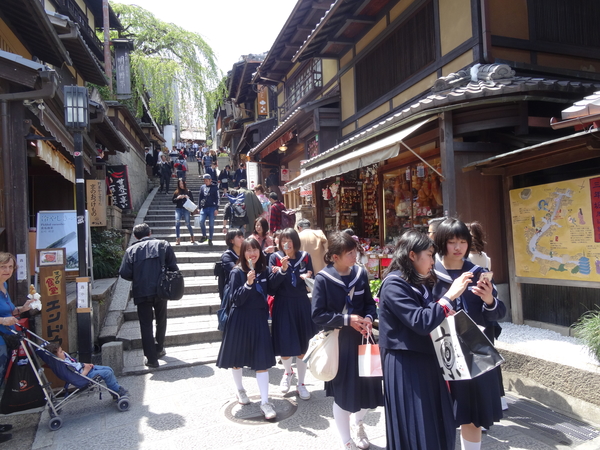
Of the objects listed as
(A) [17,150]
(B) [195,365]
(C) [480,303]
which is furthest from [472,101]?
(A) [17,150]

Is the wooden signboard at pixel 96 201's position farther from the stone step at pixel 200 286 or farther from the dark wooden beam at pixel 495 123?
the dark wooden beam at pixel 495 123

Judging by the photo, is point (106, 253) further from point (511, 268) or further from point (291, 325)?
point (511, 268)

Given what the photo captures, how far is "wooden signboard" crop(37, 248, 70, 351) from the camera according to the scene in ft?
17.9

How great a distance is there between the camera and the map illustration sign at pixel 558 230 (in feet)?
16.8

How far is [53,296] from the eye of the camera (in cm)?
552

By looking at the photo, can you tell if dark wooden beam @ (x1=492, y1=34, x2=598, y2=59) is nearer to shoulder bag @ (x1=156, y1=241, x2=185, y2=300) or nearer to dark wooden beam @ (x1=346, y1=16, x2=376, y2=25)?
dark wooden beam @ (x1=346, y1=16, x2=376, y2=25)

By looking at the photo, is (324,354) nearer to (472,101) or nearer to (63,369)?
(63,369)

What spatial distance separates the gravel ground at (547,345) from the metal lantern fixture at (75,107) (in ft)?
21.3

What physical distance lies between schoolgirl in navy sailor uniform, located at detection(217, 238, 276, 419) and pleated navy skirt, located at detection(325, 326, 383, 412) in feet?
4.16

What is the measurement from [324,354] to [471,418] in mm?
1226

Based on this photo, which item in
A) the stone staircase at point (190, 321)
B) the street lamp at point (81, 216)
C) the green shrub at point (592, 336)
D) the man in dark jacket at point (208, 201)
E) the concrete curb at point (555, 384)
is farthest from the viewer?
the man in dark jacket at point (208, 201)

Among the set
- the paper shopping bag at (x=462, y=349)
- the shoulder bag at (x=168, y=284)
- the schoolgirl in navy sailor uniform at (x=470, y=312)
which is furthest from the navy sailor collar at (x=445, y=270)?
the shoulder bag at (x=168, y=284)

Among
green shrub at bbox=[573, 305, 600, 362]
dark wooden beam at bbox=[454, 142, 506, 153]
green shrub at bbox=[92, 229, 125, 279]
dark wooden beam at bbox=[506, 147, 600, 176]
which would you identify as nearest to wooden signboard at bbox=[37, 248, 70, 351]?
green shrub at bbox=[92, 229, 125, 279]

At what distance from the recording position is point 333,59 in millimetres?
12578
